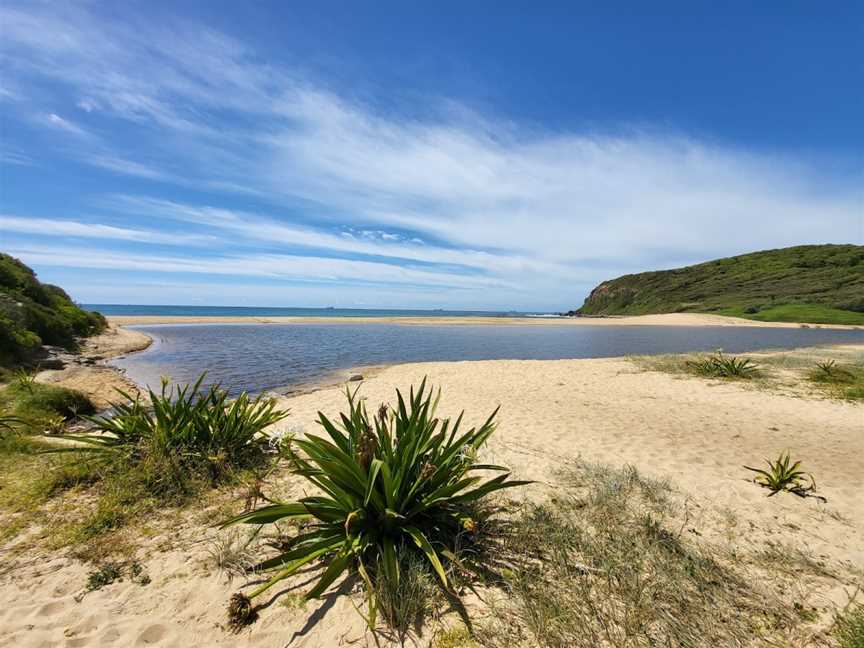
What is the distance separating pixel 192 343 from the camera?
88.2ft

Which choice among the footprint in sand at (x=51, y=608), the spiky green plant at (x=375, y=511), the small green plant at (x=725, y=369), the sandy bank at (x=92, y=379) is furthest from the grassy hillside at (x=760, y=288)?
the sandy bank at (x=92, y=379)

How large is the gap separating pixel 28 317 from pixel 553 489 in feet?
63.0

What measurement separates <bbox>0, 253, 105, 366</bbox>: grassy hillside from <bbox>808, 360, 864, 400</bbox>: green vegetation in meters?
23.6

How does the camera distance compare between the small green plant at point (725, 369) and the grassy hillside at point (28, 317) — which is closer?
the grassy hillside at point (28, 317)

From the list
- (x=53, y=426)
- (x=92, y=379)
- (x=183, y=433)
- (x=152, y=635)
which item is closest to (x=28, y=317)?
(x=92, y=379)

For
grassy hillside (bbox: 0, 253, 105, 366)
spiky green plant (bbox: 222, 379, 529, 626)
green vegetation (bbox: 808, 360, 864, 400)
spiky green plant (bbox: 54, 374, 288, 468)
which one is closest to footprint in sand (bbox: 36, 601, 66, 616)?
spiky green plant (bbox: 222, 379, 529, 626)

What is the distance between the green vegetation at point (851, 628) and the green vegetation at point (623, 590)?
22 centimetres

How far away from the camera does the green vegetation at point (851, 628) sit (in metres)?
2.21

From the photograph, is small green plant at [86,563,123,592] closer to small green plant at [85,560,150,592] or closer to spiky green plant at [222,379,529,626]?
small green plant at [85,560,150,592]

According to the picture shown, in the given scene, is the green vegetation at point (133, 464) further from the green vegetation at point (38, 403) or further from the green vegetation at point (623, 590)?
the green vegetation at point (623, 590)

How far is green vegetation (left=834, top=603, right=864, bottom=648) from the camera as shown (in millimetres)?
2213

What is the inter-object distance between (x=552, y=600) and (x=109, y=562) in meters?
3.36

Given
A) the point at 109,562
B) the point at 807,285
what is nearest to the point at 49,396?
the point at 109,562

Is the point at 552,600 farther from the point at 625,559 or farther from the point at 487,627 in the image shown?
the point at 625,559
